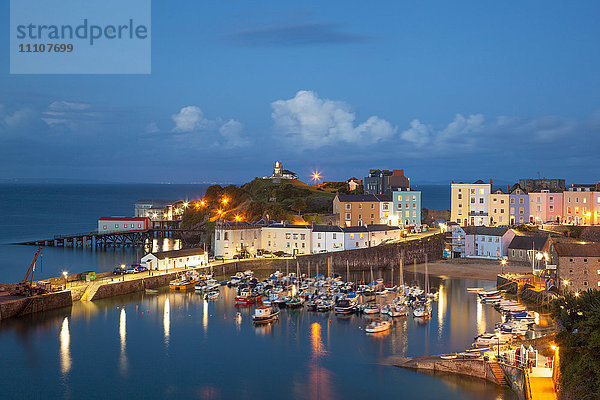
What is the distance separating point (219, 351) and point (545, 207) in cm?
4563

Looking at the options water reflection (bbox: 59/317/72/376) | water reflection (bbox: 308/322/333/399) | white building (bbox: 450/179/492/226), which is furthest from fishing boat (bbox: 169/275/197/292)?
white building (bbox: 450/179/492/226)

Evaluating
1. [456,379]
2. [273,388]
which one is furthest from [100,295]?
[456,379]

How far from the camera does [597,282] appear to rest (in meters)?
36.8

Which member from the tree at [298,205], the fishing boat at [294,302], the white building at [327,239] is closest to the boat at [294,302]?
the fishing boat at [294,302]

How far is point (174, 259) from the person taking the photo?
48375 millimetres

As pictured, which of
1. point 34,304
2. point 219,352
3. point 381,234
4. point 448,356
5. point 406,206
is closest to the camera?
point 448,356

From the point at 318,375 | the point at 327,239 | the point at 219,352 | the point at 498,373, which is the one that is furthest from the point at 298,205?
the point at 498,373

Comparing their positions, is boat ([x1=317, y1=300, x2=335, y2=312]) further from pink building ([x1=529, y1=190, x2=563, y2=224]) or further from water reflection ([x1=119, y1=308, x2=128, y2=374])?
pink building ([x1=529, y1=190, x2=563, y2=224])

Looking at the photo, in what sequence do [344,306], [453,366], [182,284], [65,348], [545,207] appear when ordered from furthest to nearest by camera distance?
1. [545,207]
2. [182,284]
3. [344,306]
4. [65,348]
5. [453,366]

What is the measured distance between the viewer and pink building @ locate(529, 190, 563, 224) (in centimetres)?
6247

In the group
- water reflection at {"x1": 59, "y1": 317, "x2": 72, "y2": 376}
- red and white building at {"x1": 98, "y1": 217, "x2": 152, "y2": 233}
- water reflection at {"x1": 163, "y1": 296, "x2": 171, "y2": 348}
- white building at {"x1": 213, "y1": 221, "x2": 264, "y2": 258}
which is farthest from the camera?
red and white building at {"x1": 98, "y1": 217, "x2": 152, "y2": 233}

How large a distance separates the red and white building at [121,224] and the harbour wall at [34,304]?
1549 inches

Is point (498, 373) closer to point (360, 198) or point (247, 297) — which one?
point (247, 297)

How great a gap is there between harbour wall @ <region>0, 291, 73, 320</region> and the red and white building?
39337 mm
